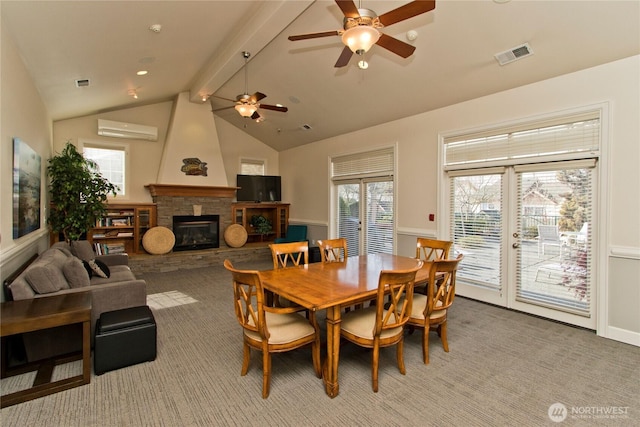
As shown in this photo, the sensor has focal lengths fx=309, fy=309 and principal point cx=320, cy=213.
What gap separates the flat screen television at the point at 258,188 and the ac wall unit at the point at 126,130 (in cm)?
214

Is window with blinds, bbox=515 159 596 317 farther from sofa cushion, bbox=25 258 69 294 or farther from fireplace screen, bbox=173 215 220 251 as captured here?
fireplace screen, bbox=173 215 220 251

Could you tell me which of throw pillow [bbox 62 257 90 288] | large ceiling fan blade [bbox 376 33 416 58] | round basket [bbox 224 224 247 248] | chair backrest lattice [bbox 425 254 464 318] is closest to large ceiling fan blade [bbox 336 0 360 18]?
large ceiling fan blade [bbox 376 33 416 58]

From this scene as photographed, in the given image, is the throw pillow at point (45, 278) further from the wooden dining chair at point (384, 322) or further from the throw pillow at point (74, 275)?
the wooden dining chair at point (384, 322)

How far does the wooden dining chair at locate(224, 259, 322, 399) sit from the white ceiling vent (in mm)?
3506

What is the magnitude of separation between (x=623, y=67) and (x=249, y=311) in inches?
171

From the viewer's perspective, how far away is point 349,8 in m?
2.21

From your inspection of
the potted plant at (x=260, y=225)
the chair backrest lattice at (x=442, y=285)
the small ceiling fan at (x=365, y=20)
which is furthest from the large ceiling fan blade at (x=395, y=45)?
the potted plant at (x=260, y=225)

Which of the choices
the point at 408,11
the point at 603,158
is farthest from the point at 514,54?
the point at 408,11

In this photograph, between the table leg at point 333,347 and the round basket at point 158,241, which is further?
the round basket at point 158,241

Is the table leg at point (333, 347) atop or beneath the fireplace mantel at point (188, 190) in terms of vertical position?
beneath

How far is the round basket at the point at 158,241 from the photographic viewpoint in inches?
251

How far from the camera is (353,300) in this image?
224 centimetres

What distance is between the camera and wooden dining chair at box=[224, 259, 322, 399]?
212 cm

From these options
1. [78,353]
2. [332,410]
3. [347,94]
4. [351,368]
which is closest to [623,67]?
[347,94]
